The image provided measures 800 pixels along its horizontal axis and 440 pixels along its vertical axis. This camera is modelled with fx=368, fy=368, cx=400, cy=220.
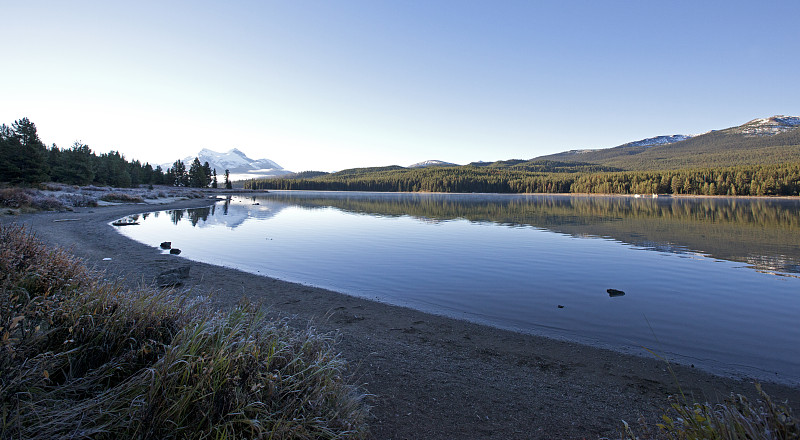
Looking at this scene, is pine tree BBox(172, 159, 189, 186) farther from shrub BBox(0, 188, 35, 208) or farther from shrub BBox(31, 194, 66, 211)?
shrub BBox(0, 188, 35, 208)

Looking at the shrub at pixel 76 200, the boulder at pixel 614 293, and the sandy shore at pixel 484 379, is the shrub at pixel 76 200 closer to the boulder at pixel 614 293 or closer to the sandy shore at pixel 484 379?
the sandy shore at pixel 484 379

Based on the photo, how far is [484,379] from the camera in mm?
6125

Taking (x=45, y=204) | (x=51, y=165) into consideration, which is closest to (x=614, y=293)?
(x=45, y=204)

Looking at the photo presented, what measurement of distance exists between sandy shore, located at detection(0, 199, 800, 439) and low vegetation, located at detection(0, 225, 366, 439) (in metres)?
0.74

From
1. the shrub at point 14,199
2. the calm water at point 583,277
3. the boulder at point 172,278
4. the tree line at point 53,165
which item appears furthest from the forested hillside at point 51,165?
the boulder at point 172,278

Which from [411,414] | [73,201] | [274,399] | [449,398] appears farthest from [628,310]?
[73,201]

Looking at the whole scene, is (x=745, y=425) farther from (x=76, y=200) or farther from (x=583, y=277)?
(x=76, y=200)

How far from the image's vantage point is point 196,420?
289 cm

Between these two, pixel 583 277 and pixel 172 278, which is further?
pixel 583 277

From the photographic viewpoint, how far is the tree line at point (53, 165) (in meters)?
38.9

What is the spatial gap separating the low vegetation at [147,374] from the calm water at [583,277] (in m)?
6.95

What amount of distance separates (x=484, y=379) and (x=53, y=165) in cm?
7540

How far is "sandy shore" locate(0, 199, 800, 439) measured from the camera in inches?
188

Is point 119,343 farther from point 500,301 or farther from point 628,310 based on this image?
point 628,310
